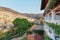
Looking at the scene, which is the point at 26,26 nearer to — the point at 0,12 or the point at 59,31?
the point at 59,31

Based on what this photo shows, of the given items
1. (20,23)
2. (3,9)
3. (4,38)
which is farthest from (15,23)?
(3,9)

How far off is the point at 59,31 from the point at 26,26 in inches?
977

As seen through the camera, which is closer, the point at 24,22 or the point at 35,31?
the point at 35,31

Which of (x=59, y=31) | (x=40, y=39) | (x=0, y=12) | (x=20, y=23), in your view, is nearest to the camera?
(x=59, y=31)

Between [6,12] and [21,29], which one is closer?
[21,29]

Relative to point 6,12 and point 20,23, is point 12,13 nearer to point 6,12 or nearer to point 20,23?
point 6,12

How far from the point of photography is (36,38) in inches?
612

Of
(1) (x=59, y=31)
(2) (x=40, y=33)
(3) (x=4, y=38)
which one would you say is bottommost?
(3) (x=4, y=38)

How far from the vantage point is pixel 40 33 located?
18.5m

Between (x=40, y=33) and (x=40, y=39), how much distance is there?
3.25 metres

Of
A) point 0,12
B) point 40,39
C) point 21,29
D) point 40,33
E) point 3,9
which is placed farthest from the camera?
point 3,9

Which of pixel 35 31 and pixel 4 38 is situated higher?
pixel 35 31

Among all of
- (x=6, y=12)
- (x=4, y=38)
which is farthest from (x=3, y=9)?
(x=4, y=38)

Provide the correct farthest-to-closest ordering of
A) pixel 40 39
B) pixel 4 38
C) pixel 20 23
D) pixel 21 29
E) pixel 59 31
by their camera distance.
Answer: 1. pixel 20 23
2. pixel 21 29
3. pixel 4 38
4. pixel 40 39
5. pixel 59 31
